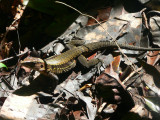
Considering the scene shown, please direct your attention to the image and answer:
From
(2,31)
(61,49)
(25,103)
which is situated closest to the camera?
(25,103)

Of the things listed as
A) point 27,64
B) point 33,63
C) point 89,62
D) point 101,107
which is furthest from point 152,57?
point 27,64

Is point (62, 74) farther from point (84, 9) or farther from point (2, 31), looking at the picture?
point (2, 31)

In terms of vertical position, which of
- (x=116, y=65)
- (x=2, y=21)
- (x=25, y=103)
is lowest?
(x=25, y=103)

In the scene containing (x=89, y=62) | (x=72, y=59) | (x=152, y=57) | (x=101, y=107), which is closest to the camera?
(x=101, y=107)

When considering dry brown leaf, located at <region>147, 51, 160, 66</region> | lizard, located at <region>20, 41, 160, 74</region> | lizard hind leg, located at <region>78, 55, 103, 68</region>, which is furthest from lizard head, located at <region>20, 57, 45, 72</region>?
dry brown leaf, located at <region>147, 51, 160, 66</region>

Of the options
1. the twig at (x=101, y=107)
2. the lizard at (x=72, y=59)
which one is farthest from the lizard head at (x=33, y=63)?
the twig at (x=101, y=107)

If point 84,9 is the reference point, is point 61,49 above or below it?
below

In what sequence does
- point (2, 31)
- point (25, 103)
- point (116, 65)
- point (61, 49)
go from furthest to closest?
point (2, 31) < point (61, 49) < point (116, 65) < point (25, 103)

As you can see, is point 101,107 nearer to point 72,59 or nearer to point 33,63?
point 72,59

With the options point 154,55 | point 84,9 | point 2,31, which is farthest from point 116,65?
point 2,31
